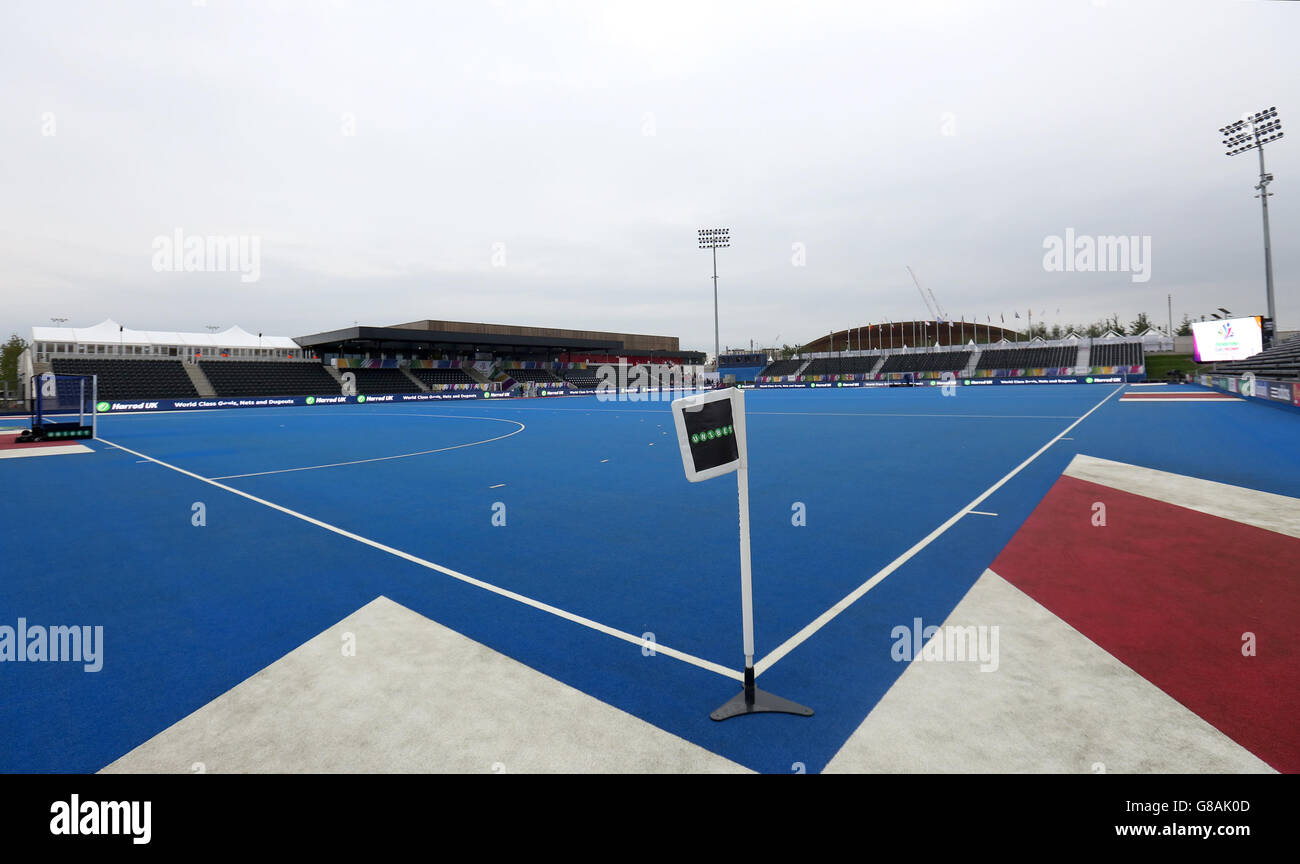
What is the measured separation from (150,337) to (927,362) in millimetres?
108034

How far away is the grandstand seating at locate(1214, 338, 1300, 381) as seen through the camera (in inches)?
1200

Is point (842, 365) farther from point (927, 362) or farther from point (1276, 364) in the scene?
point (1276, 364)

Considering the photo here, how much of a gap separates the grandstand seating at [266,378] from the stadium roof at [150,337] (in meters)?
5.45

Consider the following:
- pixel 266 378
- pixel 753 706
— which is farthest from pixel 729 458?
pixel 266 378

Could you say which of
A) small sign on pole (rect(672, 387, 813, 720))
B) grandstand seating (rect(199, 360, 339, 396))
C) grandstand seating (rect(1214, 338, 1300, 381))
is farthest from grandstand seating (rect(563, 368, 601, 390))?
small sign on pole (rect(672, 387, 813, 720))

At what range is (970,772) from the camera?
9.41ft

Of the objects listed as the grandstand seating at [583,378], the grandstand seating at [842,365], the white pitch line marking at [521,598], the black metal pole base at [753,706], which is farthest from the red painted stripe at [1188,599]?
the grandstand seating at [842,365]

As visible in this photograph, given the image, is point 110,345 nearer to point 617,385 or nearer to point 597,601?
point 617,385

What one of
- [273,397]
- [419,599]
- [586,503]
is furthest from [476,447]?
[273,397]

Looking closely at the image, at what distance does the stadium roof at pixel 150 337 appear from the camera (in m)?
54.2

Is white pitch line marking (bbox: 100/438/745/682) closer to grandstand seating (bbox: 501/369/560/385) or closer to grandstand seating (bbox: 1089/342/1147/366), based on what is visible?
grandstand seating (bbox: 501/369/560/385)

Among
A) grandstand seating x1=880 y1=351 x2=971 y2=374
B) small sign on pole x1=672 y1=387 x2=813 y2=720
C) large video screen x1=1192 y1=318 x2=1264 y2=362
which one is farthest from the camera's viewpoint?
grandstand seating x1=880 y1=351 x2=971 y2=374

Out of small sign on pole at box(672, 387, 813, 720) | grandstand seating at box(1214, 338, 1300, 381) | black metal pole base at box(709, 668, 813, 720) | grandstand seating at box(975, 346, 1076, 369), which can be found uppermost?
grandstand seating at box(975, 346, 1076, 369)

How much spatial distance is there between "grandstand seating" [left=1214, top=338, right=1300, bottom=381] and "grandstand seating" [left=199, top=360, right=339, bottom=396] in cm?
7281
